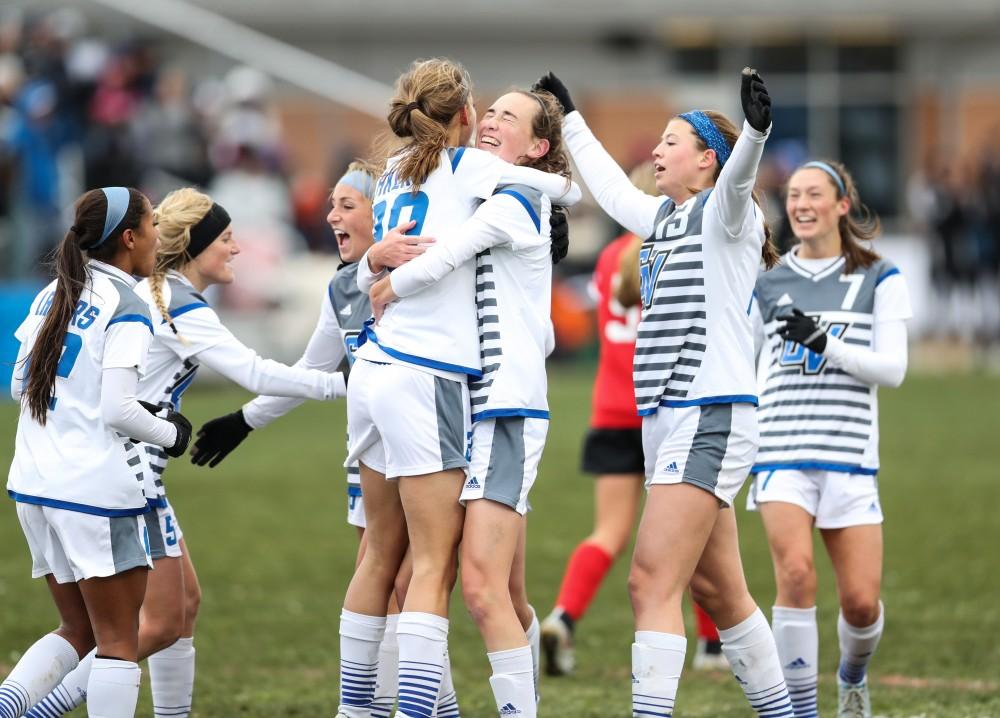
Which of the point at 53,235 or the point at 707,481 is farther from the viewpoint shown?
Answer: the point at 53,235

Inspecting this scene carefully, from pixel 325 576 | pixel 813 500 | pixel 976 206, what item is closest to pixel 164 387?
pixel 813 500

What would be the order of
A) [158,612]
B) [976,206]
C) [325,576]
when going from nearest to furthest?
[158,612] → [325,576] → [976,206]

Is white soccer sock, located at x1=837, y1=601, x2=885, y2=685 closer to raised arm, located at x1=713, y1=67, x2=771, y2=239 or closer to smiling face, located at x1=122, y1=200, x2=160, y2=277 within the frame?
raised arm, located at x1=713, y1=67, x2=771, y2=239

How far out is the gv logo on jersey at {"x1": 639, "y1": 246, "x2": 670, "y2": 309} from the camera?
517cm

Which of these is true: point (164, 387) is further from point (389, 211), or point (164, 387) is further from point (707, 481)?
point (707, 481)

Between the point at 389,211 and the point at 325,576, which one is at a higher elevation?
the point at 389,211

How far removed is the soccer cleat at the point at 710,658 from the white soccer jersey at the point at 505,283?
2851mm

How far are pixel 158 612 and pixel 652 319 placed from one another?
196 centimetres

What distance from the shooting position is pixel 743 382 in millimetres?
5098

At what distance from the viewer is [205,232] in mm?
5781

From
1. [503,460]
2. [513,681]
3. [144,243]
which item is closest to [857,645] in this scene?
[513,681]

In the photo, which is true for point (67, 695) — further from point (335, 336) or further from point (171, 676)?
point (335, 336)

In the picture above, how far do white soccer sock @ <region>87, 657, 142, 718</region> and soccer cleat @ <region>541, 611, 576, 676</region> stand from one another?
264 centimetres

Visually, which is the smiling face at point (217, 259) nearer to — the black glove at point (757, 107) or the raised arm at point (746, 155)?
the raised arm at point (746, 155)
